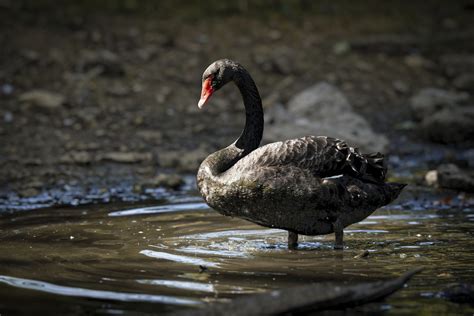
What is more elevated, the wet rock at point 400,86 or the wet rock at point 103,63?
the wet rock at point 103,63

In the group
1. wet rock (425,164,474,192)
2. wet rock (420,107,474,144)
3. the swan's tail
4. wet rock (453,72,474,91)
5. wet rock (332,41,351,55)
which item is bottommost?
wet rock (425,164,474,192)

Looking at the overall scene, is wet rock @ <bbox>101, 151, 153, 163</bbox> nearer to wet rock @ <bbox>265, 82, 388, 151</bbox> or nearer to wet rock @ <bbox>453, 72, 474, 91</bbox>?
wet rock @ <bbox>265, 82, 388, 151</bbox>

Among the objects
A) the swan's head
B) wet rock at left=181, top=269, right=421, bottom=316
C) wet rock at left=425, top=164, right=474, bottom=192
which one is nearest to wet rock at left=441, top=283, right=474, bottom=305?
wet rock at left=181, top=269, right=421, bottom=316

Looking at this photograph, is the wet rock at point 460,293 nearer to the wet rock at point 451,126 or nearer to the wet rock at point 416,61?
the wet rock at point 451,126

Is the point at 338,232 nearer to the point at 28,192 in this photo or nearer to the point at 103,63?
the point at 28,192

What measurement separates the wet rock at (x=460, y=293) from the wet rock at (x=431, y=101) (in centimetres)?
680

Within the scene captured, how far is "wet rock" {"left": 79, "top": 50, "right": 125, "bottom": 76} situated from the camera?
1261 cm

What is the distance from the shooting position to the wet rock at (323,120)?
10.8 metres

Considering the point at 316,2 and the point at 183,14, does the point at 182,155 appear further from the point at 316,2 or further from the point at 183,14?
the point at 316,2

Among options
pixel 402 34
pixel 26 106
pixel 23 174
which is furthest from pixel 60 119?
pixel 402 34

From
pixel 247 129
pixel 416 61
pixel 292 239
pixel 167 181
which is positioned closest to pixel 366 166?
pixel 292 239

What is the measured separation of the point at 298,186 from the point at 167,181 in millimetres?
3222

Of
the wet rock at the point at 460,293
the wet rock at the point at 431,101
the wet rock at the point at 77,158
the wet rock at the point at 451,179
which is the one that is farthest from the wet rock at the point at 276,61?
the wet rock at the point at 460,293

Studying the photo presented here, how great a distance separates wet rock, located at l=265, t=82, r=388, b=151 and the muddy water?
2.19 metres
